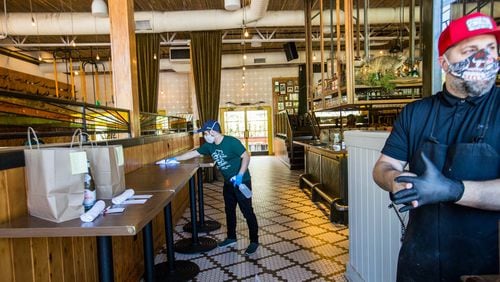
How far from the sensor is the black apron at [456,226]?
45.0 inches

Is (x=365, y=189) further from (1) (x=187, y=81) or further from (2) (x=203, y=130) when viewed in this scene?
(1) (x=187, y=81)

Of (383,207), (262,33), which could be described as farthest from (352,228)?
(262,33)

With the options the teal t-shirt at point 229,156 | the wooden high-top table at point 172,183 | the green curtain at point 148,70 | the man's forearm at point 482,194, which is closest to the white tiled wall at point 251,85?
the green curtain at point 148,70

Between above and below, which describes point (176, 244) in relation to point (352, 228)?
below

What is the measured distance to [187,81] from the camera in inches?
564

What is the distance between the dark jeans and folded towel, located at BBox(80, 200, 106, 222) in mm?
2078

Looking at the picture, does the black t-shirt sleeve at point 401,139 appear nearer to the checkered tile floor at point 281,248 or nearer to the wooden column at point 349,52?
the checkered tile floor at point 281,248

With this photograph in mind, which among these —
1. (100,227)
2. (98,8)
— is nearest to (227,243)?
(100,227)

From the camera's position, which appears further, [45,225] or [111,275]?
[111,275]

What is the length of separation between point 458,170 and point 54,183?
161cm

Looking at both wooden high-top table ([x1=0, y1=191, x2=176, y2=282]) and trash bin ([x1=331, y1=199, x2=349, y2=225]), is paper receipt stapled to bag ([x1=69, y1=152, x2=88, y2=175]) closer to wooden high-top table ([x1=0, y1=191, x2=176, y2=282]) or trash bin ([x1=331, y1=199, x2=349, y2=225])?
wooden high-top table ([x1=0, y1=191, x2=176, y2=282])

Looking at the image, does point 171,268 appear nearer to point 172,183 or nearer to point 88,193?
point 172,183

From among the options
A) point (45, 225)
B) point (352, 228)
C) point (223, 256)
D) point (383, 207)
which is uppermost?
point (45, 225)

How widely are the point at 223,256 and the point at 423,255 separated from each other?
2.66 meters
